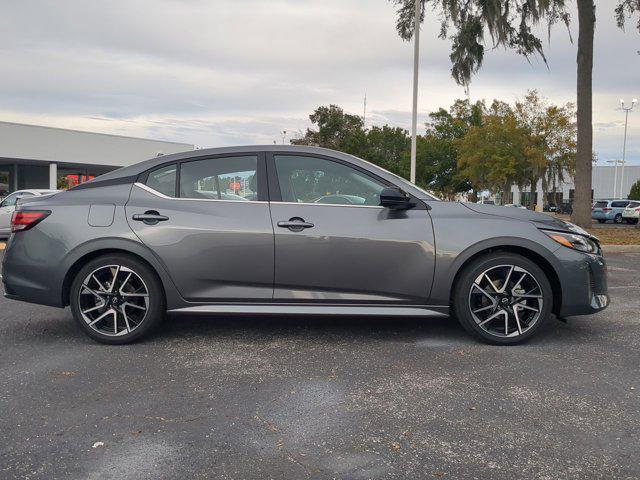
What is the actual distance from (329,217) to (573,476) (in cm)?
254

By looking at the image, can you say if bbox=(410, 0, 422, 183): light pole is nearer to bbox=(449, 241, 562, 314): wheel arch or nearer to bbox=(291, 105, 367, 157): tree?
bbox=(449, 241, 562, 314): wheel arch

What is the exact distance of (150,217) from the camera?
447cm

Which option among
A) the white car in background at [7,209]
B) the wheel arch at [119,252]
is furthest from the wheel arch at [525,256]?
the white car in background at [7,209]

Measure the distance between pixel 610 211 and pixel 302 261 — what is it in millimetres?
36683

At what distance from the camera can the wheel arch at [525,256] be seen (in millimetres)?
4387

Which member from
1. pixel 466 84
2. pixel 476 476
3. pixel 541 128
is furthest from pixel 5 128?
pixel 476 476

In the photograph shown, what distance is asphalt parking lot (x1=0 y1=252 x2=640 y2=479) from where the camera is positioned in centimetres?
256

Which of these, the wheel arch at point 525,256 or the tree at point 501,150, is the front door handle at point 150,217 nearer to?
the wheel arch at point 525,256

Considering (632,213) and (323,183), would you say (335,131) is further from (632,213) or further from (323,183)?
(323,183)

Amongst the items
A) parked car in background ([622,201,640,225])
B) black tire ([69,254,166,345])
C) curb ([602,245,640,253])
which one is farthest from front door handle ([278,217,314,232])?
parked car in background ([622,201,640,225])

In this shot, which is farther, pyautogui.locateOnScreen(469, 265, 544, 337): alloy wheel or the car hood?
the car hood

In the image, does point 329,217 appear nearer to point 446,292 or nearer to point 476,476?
point 446,292

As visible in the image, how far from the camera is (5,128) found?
37.9 metres

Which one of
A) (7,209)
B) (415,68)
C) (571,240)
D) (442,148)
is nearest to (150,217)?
(571,240)
